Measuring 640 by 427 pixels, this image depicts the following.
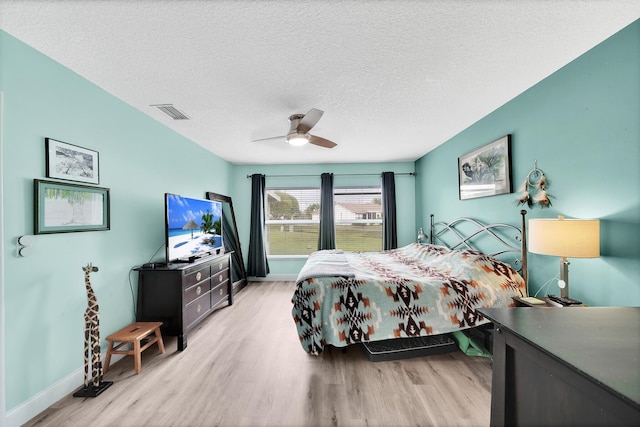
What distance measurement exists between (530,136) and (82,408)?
425 cm

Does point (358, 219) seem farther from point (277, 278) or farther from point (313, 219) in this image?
point (277, 278)

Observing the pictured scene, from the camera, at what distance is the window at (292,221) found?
18.0 feet

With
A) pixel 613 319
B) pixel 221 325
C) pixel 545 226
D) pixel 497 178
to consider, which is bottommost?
pixel 221 325

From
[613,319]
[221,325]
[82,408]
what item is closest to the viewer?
[613,319]

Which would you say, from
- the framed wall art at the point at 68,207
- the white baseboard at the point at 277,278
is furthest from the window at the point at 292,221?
the framed wall art at the point at 68,207

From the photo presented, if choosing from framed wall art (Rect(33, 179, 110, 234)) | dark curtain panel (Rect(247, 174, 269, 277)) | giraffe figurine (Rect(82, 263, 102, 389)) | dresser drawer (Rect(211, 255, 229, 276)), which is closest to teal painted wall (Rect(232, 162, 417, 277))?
dark curtain panel (Rect(247, 174, 269, 277))

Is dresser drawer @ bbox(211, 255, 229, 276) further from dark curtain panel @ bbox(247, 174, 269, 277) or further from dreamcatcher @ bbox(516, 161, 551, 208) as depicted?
dreamcatcher @ bbox(516, 161, 551, 208)

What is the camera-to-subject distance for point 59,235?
1902 mm

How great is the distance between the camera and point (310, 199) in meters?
5.48

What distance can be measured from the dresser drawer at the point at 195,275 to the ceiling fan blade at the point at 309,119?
1924mm

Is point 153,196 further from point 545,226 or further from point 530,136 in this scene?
point 530,136

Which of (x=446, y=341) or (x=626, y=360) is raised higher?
(x=626, y=360)

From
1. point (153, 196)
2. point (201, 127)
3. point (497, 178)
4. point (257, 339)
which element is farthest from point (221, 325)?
point (497, 178)

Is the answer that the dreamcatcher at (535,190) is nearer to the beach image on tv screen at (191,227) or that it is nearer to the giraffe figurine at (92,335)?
the beach image on tv screen at (191,227)
